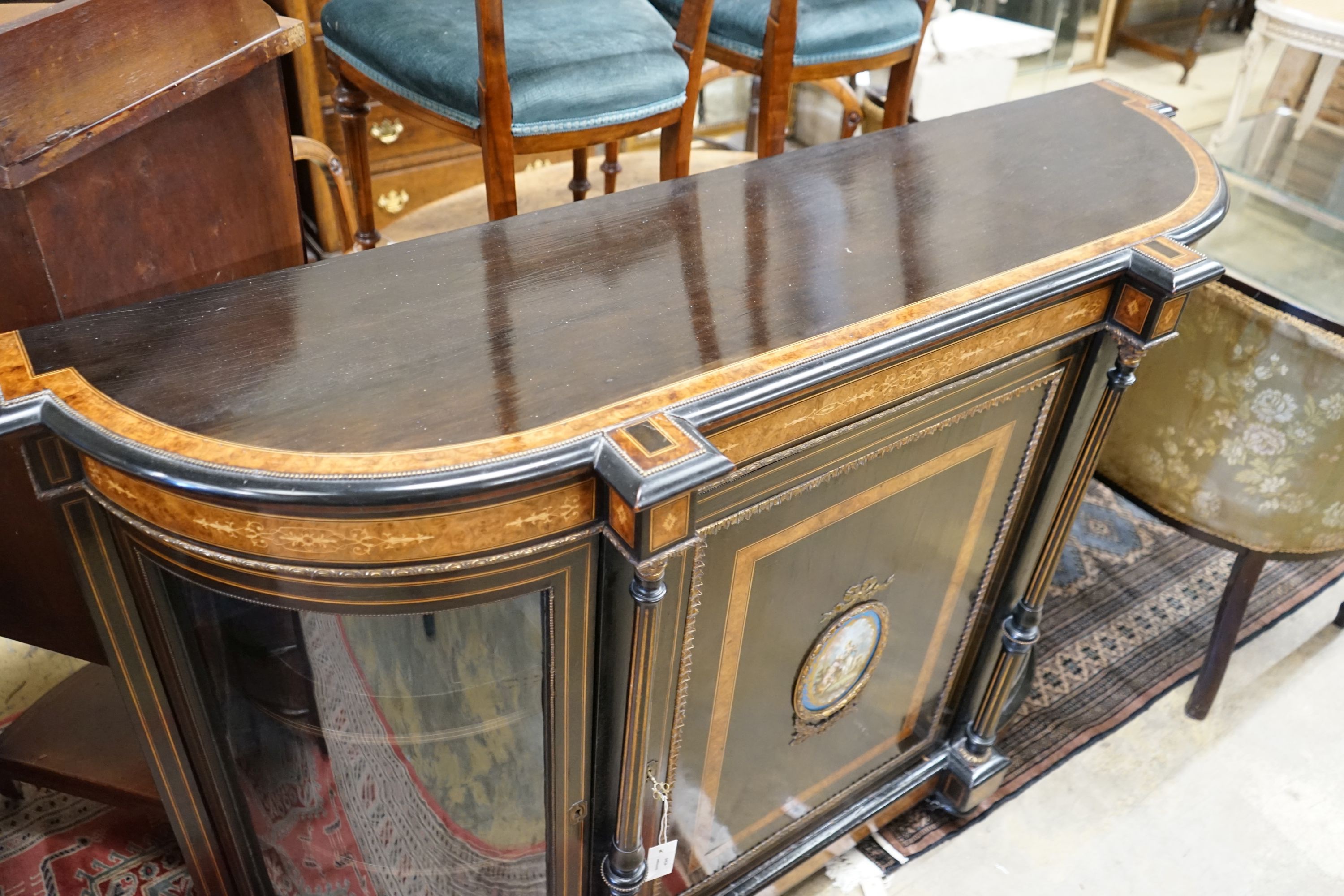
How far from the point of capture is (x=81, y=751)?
5.06ft

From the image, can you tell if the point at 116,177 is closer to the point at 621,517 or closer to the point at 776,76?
the point at 621,517

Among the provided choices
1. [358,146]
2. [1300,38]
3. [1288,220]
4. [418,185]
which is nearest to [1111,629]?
[1288,220]

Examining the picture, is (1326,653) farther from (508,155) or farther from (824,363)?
(508,155)

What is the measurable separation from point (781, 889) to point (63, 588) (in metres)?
1.08

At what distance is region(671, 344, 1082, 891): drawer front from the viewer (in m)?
1.09

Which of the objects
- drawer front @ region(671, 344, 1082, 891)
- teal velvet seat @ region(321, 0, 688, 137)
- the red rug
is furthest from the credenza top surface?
the red rug

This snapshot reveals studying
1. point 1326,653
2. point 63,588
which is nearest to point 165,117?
point 63,588

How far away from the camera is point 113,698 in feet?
5.40

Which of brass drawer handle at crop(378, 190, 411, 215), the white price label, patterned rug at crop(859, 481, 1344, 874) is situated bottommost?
patterned rug at crop(859, 481, 1344, 874)

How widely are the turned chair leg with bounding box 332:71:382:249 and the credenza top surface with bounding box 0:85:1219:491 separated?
0.76m

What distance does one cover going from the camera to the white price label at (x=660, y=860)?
3.97 ft

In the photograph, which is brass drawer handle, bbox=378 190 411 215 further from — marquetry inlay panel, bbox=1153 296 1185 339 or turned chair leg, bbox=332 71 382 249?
marquetry inlay panel, bbox=1153 296 1185 339

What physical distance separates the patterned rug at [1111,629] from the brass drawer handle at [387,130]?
6.19 ft

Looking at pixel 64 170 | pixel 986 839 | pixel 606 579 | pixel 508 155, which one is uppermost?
pixel 64 170
